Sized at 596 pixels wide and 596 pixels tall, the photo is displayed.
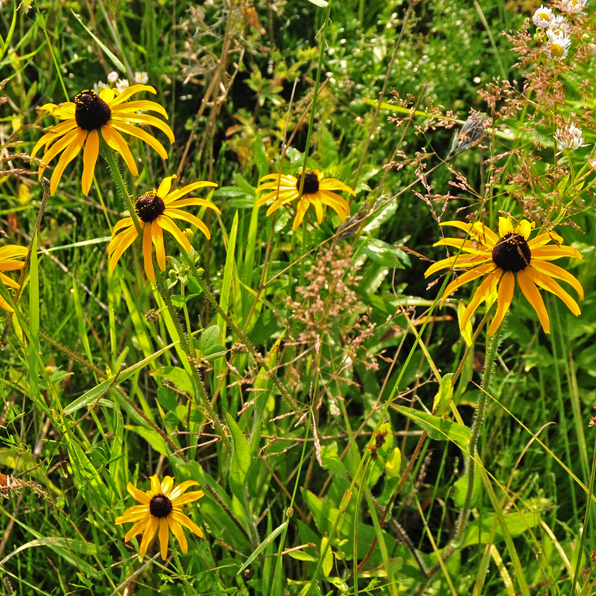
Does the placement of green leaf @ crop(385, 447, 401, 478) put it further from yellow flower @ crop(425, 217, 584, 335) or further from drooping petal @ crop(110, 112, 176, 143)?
drooping petal @ crop(110, 112, 176, 143)

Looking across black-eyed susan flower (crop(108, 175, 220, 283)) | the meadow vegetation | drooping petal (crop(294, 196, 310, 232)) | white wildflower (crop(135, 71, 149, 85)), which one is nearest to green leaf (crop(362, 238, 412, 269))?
the meadow vegetation

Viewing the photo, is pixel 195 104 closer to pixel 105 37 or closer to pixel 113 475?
pixel 105 37

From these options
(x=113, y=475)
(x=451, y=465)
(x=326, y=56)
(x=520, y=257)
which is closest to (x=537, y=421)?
(x=451, y=465)

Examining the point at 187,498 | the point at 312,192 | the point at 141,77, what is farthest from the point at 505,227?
the point at 141,77

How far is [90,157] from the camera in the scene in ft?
4.38

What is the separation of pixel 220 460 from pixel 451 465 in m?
0.89

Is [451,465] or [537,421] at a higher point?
[537,421]

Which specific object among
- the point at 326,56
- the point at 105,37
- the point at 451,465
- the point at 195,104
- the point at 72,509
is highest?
the point at 326,56

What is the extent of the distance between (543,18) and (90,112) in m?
1.25

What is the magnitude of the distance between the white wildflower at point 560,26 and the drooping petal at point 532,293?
706mm

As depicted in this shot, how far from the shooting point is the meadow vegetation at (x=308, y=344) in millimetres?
1412

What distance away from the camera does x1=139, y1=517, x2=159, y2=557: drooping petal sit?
4.85ft

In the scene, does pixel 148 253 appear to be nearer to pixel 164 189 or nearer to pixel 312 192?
pixel 164 189

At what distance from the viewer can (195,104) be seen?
126 inches
